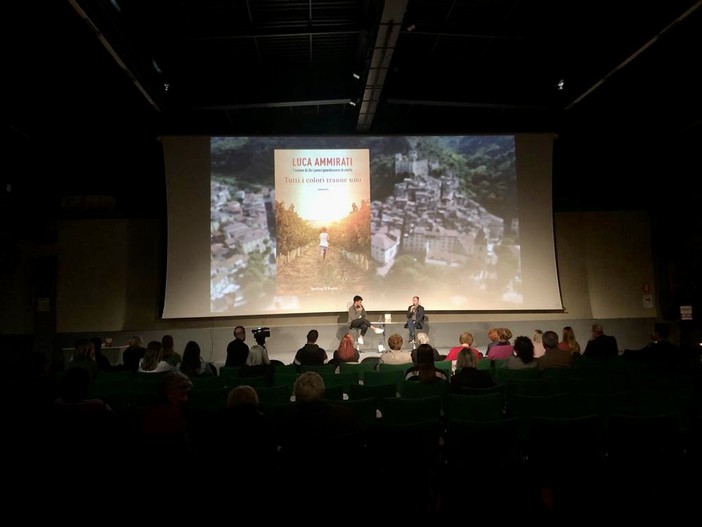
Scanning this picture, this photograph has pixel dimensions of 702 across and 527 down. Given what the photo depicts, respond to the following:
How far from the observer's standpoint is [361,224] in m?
10.6

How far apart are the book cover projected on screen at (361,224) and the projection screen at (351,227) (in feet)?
0.07

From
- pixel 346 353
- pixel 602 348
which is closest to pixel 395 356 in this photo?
pixel 346 353

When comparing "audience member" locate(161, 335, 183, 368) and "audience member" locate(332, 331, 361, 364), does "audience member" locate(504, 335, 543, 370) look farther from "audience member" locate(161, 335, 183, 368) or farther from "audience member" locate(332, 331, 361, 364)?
"audience member" locate(161, 335, 183, 368)

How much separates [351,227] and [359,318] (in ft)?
6.30

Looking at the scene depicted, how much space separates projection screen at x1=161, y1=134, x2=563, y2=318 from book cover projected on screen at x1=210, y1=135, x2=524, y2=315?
0.07 feet

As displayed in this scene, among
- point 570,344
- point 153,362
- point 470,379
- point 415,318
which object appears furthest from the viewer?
point 415,318

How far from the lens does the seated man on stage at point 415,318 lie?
1012 cm

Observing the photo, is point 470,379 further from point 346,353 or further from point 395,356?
point 346,353

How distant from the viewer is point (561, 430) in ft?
10.0

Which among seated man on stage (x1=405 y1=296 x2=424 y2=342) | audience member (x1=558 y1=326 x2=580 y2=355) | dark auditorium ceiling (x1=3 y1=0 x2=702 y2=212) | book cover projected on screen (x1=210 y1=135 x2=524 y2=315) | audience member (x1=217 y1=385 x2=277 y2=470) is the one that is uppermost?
dark auditorium ceiling (x1=3 y1=0 x2=702 y2=212)

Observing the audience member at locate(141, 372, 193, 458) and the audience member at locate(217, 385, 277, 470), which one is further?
the audience member at locate(141, 372, 193, 458)

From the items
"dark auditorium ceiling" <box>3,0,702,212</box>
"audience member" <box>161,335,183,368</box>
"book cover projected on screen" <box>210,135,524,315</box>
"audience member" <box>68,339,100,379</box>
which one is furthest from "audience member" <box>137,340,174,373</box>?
"book cover projected on screen" <box>210,135,524,315</box>

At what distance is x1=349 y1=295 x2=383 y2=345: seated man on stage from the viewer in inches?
395

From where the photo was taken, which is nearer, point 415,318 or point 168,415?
point 168,415
